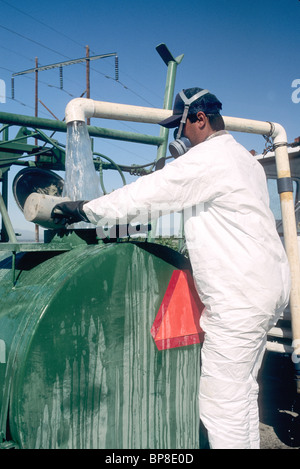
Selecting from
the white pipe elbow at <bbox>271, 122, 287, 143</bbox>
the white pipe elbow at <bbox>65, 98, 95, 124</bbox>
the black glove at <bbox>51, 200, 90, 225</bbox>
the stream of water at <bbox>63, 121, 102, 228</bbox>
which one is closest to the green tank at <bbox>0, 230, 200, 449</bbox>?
the black glove at <bbox>51, 200, 90, 225</bbox>

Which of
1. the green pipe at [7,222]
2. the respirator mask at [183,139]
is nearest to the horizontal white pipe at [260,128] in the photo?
the respirator mask at [183,139]

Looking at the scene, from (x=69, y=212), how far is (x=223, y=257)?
2.60 feet

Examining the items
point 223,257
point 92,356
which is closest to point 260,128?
point 223,257

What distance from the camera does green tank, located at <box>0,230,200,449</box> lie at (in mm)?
1719

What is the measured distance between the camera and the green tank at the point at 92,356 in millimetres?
1719

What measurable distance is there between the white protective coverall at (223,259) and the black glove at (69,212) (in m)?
0.05

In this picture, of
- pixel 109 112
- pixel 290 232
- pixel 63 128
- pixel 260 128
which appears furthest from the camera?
pixel 260 128

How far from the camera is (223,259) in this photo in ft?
6.35

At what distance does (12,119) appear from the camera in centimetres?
287

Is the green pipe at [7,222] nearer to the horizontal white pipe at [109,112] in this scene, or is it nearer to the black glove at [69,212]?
the horizontal white pipe at [109,112]

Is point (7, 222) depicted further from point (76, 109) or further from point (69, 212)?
point (69, 212)

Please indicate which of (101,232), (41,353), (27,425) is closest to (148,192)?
(101,232)

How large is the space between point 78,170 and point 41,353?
122 cm
